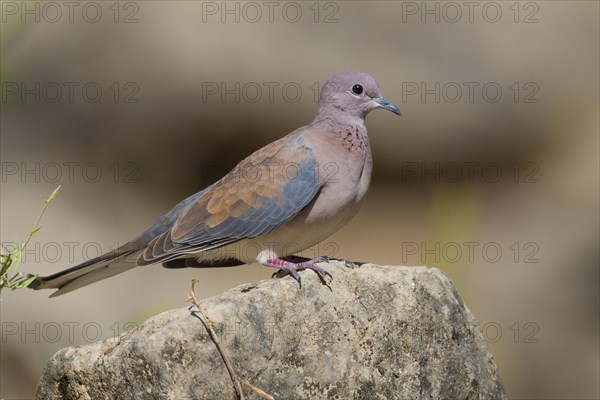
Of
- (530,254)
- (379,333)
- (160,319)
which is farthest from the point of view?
(530,254)

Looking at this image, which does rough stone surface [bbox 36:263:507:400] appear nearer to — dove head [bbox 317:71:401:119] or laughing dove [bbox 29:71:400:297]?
laughing dove [bbox 29:71:400:297]

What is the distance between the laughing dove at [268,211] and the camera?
5.85 m

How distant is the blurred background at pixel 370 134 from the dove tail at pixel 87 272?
295cm

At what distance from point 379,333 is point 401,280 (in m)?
0.34

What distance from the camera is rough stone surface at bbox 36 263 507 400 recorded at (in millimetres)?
4336

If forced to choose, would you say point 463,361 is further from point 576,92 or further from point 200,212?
point 576,92

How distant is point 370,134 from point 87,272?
4.44 metres

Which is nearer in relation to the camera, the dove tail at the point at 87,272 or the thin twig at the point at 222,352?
the thin twig at the point at 222,352

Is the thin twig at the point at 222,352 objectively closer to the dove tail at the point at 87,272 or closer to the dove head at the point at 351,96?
the dove tail at the point at 87,272

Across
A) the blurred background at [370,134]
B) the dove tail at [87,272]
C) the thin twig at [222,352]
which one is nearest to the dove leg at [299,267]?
the thin twig at [222,352]

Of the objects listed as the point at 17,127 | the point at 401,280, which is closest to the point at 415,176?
the point at 17,127

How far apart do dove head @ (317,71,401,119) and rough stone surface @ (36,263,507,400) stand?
1.47m

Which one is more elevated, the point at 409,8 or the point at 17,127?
the point at 409,8

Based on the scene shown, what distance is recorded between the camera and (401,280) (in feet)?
16.7
